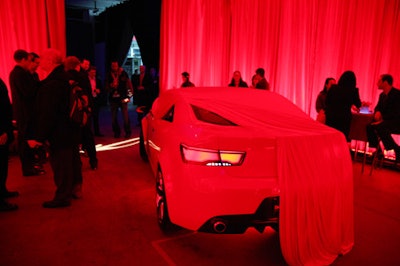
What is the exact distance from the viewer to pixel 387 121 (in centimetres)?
582

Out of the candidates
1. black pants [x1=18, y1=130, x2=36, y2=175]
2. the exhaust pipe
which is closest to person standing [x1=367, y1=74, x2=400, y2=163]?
the exhaust pipe

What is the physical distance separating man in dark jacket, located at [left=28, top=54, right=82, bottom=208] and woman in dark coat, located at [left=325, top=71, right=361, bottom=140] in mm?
4470

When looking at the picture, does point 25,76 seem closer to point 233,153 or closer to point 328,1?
point 233,153

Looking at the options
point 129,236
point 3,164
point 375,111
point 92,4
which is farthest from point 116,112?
point 92,4

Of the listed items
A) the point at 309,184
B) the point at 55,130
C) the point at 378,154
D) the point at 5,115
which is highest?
the point at 5,115

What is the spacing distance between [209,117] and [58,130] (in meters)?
1.88

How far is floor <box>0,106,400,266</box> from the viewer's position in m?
3.16

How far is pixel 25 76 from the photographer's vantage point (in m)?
5.20

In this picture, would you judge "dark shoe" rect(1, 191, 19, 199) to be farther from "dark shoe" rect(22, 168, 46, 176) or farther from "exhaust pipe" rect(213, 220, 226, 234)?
"exhaust pipe" rect(213, 220, 226, 234)

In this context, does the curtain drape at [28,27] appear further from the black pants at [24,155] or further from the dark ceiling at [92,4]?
the dark ceiling at [92,4]

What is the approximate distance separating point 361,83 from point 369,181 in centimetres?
A: 260

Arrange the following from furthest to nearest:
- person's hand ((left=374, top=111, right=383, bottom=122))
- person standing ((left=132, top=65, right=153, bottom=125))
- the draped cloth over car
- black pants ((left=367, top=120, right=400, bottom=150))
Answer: person standing ((left=132, top=65, right=153, bottom=125)) < person's hand ((left=374, top=111, right=383, bottom=122)) < black pants ((left=367, top=120, right=400, bottom=150)) < the draped cloth over car

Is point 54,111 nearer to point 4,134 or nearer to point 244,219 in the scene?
point 4,134

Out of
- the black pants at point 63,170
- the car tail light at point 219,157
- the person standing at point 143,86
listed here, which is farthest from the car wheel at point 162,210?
the person standing at point 143,86
